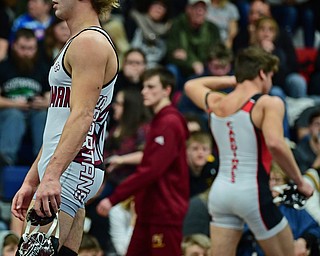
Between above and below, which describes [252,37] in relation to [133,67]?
above

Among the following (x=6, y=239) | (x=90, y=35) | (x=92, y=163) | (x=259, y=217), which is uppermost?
(x=90, y=35)

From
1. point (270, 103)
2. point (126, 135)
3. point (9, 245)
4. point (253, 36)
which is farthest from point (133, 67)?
point (270, 103)

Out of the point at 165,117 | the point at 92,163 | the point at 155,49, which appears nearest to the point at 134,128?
the point at 165,117

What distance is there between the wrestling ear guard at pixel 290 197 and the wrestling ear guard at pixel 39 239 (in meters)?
2.97

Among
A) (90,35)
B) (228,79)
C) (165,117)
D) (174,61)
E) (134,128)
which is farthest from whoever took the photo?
(174,61)

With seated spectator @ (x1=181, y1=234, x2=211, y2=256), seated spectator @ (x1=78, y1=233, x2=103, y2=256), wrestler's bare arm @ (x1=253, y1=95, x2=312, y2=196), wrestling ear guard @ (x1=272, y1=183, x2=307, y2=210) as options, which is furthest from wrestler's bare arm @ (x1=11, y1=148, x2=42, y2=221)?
seated spectator @ (x1=181, y1=234, x2=211, y2=256)

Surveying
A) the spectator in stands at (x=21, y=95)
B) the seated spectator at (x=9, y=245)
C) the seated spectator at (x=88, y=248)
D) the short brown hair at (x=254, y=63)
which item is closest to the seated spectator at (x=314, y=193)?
the short brown hair at (x=254, y=63)

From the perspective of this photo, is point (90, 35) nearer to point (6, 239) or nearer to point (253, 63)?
point (253, 63)

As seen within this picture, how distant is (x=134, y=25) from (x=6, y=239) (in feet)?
20.4

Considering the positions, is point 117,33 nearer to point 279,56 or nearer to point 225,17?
point 225,17

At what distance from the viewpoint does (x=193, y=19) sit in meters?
13.5

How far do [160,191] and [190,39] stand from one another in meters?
5.11

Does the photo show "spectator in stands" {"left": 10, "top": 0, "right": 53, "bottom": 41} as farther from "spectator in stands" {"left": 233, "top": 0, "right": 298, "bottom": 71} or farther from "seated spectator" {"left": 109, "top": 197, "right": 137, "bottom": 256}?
"seated spectator" {"left": 109, "top": 197, "right": 137, "bottom": 256}

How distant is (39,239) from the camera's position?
511 cm
